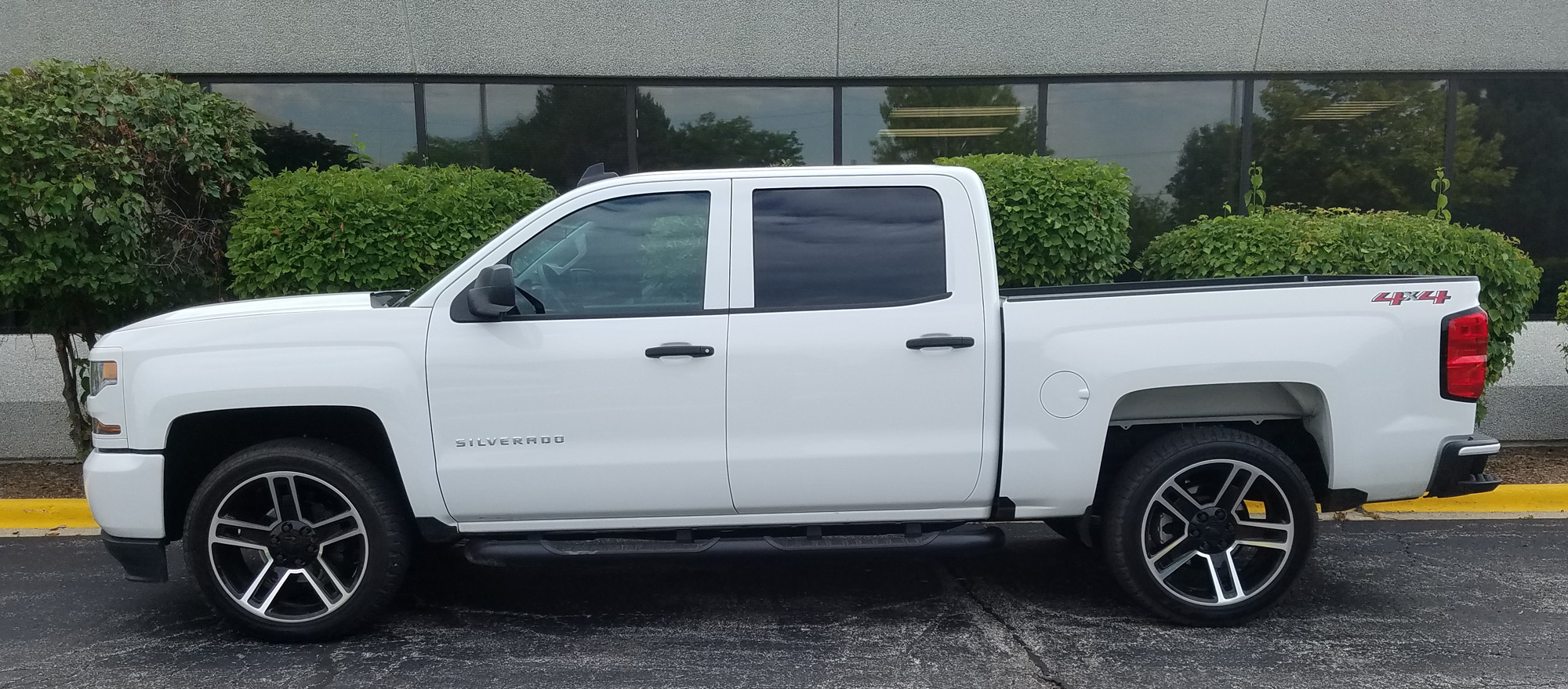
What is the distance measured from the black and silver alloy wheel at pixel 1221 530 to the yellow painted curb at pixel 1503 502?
2.48m

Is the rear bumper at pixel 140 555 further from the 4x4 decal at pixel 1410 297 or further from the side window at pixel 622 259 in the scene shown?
the 4x4 decal at pixel 1410 297

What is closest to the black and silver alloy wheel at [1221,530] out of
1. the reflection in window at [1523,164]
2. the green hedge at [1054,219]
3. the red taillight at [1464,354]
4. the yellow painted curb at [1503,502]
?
the red taillight at [1464,354]

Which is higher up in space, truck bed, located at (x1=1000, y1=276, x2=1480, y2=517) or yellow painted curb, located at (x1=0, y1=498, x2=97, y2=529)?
truck bed, located at (x1=1000, y1=276, x2=1480, y2=517)

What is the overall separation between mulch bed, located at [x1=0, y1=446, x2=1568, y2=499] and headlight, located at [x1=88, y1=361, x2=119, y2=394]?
10.3ft

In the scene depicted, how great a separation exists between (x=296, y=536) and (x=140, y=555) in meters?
0.60

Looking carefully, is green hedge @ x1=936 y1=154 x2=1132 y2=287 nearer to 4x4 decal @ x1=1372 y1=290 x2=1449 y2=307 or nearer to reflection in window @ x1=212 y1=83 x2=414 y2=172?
4x4 decal @ x1=1372 y1=290 x2=1449 y2=307

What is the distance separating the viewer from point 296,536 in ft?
13.7

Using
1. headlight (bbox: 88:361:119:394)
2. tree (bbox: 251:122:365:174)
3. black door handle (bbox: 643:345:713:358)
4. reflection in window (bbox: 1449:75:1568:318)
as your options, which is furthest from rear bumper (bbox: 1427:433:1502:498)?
tree (bbox: 251:122:365:174)

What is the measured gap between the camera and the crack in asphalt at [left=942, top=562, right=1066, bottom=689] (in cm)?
383

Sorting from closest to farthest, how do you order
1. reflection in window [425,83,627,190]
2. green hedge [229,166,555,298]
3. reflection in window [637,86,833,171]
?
green hedge [229,166,555,298]
reflection in window [425,83,627,190]
reflection in window [637,86,833,171]

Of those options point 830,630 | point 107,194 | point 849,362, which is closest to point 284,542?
point 830,630

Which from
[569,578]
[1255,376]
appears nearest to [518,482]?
[569,578]

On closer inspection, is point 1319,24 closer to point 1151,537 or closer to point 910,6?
point 910,6

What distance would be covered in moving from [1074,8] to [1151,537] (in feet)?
18.8
